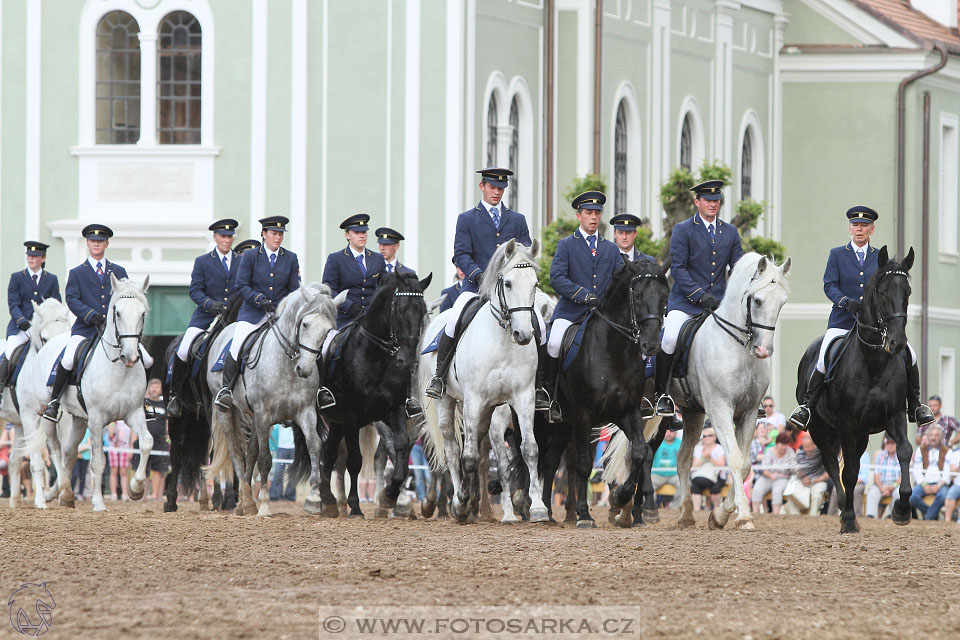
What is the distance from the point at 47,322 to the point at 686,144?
19528 mm

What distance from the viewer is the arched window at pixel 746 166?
136ft

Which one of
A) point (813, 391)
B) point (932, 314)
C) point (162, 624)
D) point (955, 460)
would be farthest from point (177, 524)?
point (932, 314)

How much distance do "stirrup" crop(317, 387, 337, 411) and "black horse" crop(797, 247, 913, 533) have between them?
439cm

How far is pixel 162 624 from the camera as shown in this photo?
1015cm

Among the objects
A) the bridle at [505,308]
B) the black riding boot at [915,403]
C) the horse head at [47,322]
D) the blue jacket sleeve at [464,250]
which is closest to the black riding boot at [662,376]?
the bridle at [505,308]

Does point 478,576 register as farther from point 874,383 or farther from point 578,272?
point 578,272

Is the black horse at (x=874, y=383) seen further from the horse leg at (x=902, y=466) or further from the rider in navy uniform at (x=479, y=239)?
the rider in navy uniform at (x=479, y=239)

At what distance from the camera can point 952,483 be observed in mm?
23266

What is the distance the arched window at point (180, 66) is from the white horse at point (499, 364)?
15.7 meters

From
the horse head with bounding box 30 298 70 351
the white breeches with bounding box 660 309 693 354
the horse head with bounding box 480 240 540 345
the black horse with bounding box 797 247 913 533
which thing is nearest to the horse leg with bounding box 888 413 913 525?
the black horse with bounding box 797 247 913 533

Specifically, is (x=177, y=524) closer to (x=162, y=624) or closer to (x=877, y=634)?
(x=162, y=624)

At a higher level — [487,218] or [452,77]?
[452,77]

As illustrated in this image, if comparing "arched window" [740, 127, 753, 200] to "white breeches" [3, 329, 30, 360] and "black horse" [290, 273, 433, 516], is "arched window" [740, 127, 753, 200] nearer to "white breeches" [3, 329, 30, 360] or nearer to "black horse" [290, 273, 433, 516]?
"white breeches" [3, 329, 30, 360]

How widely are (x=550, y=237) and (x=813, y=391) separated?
13716mm
